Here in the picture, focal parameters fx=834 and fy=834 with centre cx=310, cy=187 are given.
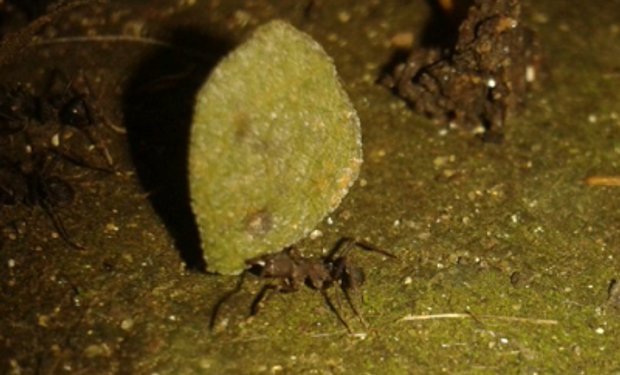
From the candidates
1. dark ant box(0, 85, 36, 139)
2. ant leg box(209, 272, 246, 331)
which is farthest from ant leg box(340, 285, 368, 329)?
dark ant box(0, 85, 36, 139)

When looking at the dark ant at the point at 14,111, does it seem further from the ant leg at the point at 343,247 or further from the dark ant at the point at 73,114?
the ant leg at the point at 343,247

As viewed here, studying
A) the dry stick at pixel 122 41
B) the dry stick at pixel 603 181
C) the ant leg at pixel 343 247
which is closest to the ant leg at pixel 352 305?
the ant leg at pixel 343 247

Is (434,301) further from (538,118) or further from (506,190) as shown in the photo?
(538,118)

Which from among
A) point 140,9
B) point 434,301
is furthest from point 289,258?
point 140,9

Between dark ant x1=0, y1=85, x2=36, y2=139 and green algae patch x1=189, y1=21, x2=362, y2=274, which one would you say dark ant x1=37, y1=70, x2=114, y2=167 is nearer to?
dark ant x1=0, y1=85, x2=36, y2=139

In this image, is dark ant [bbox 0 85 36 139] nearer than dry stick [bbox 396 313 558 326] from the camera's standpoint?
No

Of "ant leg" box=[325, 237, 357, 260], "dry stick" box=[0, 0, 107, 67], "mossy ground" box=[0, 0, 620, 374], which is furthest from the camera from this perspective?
"dry stick" box=[0, 0, 107, 67]

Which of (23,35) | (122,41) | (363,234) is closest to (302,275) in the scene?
(363,234)
